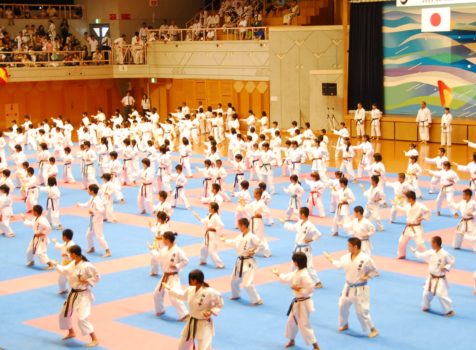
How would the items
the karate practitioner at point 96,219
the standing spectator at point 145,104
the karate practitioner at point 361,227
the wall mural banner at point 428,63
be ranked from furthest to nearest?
the standing spectator at point 145,104 → the wall mural banner at point 428,63 → the karate practitioner at point 96,219 → the karate practitioner at point 361,227

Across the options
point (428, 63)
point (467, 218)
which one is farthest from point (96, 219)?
point (428, 63)

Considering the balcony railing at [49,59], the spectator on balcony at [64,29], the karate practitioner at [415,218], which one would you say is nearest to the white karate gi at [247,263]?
the karate practitioner at [415,218]

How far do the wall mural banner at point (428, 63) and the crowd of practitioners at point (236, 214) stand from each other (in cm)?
234

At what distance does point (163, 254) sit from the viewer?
40.9 ft

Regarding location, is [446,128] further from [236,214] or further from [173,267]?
[173,267]

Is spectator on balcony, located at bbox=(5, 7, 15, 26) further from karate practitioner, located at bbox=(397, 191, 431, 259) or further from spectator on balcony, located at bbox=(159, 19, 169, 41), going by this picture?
karate practitioner, located at bbox=(397, 191, 431, 259)

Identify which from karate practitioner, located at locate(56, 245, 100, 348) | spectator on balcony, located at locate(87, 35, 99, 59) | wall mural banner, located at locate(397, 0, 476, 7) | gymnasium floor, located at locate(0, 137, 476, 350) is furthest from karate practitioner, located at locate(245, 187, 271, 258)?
spectator on balcony, located at locate(87, 35, 99, 59)

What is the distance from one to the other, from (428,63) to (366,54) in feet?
9.53

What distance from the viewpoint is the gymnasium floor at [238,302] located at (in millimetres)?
Answer: 11773

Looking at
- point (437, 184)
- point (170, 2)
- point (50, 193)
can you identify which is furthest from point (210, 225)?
point (170, 2)

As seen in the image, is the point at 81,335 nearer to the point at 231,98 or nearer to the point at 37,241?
the point at 37,241

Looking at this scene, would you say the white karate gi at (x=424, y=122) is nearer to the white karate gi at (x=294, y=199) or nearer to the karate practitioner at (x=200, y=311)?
the white karate gi at (x=294, y=199)

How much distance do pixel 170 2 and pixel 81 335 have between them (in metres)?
36.0

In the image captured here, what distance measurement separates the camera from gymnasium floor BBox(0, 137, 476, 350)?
1177 centimetres
